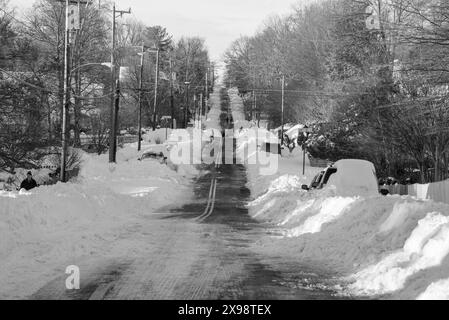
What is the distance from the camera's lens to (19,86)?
3297 centimetres

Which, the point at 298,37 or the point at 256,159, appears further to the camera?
the point at 298,37

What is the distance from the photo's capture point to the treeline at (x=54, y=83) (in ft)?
105

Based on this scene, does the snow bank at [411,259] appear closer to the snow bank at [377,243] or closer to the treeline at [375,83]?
the snow bank at [377,243]

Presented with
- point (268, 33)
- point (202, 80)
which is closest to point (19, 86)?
point (268, 33)

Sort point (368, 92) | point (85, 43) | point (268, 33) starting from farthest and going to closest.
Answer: point (268, 33), point (85, 43), point (368, 92)

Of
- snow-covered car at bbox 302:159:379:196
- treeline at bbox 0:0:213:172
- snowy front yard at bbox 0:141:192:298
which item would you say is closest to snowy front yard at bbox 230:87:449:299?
snow-covered car at bbox 302:159:379:196

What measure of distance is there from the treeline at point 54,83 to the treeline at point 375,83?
15935 mm

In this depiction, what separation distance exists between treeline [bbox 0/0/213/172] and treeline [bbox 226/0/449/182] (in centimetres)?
1594

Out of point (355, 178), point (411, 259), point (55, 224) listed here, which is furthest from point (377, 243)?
point (355, 178)

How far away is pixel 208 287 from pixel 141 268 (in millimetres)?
1921

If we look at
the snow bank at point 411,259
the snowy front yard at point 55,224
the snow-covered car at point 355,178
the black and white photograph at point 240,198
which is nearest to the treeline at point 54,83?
the black and white photograph at point 240,198

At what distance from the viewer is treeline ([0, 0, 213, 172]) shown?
32.0m

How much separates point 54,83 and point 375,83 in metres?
26.5

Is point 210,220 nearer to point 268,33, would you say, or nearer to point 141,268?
point 141,268
